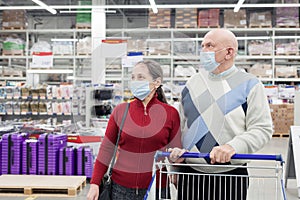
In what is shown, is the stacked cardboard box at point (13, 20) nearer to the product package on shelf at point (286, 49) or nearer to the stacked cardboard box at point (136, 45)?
the product package on shelf at point (286, 49)

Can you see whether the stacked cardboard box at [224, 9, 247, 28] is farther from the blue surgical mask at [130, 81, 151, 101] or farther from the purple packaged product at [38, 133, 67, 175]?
the blue surgical mask at [130, 81, 151, 101]

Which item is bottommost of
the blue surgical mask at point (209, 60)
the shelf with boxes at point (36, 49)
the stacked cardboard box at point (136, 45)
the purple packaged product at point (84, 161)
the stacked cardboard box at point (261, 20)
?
the purple packaged product at point (84, 161)

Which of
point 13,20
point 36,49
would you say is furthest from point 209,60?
point 13,20

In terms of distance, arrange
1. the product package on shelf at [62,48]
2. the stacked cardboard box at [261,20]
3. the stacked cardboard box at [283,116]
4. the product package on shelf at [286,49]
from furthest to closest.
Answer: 1. the stacked cardboard box at [261,20]
2. the product package on shelf at [286,49]
3. the product package on shelf at [62,48]
4. the stacked cardboard box at [283,116]

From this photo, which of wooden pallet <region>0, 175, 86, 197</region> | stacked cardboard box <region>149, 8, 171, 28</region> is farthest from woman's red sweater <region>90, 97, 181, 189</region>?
stacked cardboard box <region>149, 8, 171, 28</region>

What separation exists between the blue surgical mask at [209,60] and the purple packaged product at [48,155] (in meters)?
4.19

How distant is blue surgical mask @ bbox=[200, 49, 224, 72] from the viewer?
6.82ft

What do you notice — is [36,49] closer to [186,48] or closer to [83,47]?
[83,47]

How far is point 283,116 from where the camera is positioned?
12.4 m

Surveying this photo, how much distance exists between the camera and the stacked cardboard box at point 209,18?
44.9 ft

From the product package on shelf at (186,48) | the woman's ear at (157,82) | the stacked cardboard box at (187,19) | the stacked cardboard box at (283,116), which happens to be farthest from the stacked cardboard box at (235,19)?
the woman's ear at (157,82)

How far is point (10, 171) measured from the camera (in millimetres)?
5992

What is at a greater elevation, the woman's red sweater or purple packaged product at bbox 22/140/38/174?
the woman's red sweater

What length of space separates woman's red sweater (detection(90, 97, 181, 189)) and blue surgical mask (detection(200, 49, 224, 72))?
0.31 metres
